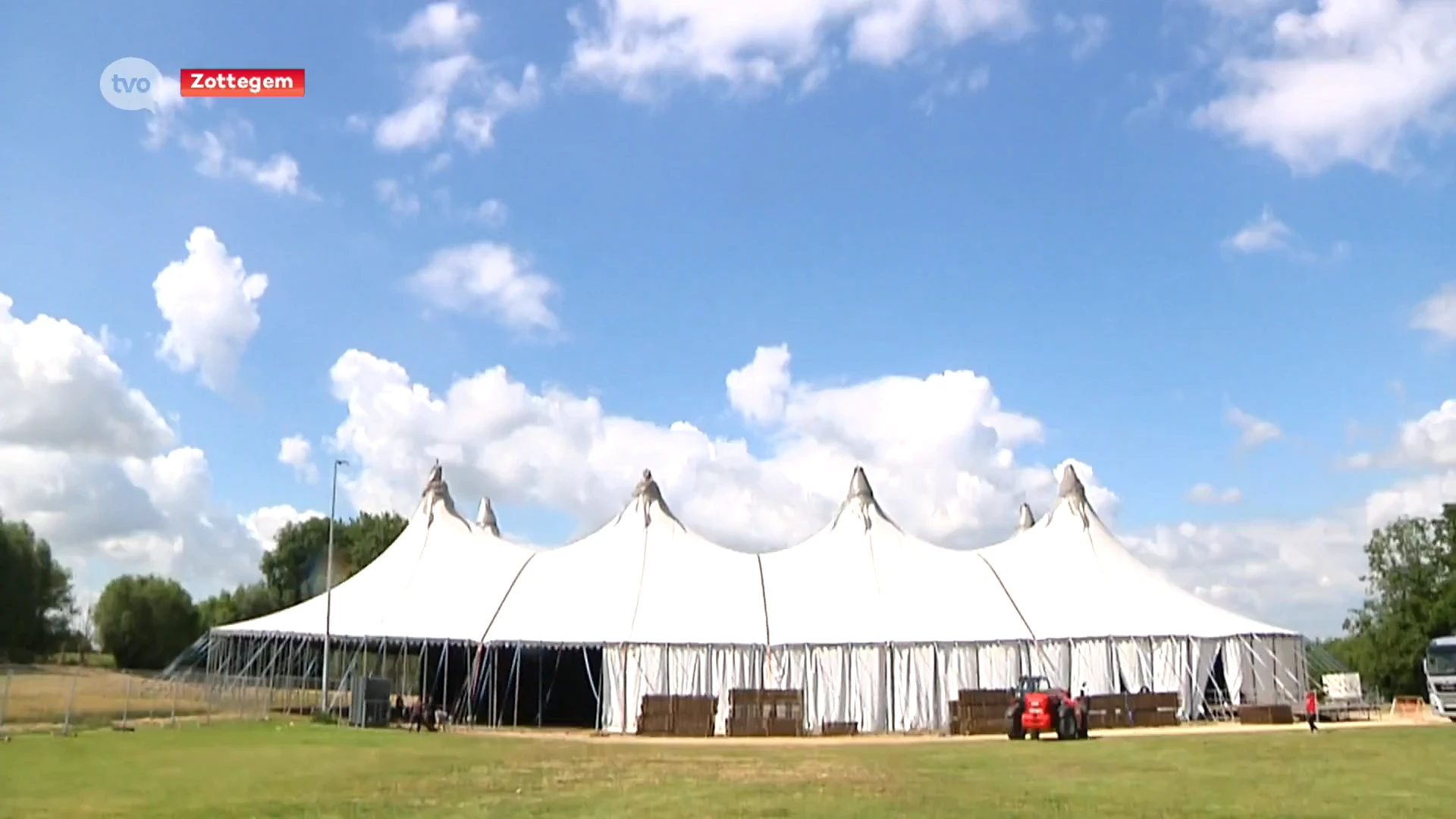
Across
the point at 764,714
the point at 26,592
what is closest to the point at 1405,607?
the point at 764,714

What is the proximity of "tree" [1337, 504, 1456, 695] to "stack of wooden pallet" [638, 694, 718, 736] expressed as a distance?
3548 cm

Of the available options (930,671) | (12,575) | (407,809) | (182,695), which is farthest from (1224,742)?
(12,575)

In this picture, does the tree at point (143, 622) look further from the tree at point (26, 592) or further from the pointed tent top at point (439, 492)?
the pointed tent top at point (439, 492)

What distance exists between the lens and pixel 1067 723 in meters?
26.9

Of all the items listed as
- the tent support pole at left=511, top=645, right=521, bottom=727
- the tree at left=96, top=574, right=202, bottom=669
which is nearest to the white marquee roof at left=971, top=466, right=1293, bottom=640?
the tent support pole at left=511, top=645, right=521, bottom=727

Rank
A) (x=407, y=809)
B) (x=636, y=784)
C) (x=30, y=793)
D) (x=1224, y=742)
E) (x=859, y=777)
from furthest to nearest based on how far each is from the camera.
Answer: (x=1224, y=742), (x=859, y=777), (x=636, y=784), (x=30, y=793), (x=407, y=809)

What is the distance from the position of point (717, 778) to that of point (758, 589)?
20678 mm

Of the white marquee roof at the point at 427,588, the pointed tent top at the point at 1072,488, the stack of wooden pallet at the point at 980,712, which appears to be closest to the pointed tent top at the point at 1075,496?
the pointed tent top at the point at 1072,488

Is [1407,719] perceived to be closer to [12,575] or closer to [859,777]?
[859,777]

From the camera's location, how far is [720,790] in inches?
557

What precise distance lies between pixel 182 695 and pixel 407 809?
90.9ft

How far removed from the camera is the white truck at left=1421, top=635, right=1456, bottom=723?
1257 inches

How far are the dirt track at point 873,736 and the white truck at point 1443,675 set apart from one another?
46 centimetres

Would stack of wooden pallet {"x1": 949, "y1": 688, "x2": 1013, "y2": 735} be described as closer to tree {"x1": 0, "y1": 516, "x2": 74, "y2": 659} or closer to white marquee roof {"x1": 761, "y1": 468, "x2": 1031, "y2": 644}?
white marquee roof {"x1": 761, "y1": 468, "x2": 1031, "y2": 644}
